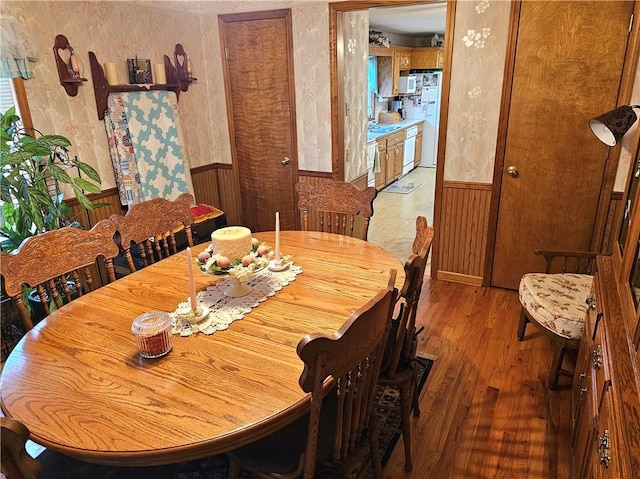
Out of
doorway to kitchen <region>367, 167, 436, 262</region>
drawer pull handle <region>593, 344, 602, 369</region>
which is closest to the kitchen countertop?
doorway to kitchen <region>367, 167, 436, 262</region>

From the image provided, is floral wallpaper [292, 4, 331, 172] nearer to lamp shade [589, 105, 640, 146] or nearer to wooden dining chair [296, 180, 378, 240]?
wooden dining chair [296, 180, 378, 240]

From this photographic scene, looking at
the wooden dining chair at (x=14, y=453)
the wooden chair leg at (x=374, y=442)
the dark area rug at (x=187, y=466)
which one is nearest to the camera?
the wooden dining chair at (x=14, y=453)

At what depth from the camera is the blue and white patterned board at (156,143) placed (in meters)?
3.30

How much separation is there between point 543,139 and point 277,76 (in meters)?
2.13

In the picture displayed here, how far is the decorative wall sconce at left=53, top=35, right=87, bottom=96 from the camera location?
281cm

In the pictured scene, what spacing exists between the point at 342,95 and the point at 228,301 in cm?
248

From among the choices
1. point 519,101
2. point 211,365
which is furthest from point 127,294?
point 519,101

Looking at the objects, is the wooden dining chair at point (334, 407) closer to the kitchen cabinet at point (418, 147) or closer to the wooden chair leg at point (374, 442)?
the wooden chair leg at point (374, 442)

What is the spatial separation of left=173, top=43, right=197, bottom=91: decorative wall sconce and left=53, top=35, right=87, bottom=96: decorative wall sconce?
899mm

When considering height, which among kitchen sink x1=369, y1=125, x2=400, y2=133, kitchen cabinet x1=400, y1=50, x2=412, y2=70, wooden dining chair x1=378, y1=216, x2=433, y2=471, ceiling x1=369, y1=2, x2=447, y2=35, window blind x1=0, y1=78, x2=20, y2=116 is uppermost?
ceiling x1=369, y1=2, x2=447, y2=35

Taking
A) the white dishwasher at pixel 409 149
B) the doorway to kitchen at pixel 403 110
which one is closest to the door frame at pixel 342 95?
the doorway to kitchen at pixel 403 110

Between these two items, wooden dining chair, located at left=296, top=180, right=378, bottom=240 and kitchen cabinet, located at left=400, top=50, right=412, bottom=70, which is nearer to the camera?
wooden dining chair, located at left=296, top=180, right=378, bottom=240

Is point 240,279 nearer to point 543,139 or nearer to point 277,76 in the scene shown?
point 543,139

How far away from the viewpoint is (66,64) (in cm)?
286
